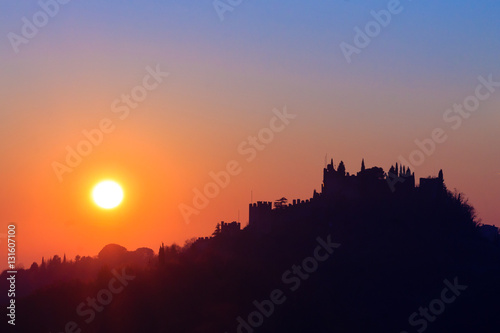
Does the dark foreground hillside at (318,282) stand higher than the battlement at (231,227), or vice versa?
the battlement at (231,227)

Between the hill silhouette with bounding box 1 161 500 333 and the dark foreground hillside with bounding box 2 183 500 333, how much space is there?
0.66 ft

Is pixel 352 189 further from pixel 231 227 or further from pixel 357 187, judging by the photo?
pixel 231 227

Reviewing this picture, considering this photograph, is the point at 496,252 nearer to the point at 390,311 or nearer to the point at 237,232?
the point at 390,311

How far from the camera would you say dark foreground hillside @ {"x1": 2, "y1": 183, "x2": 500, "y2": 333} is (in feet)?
451

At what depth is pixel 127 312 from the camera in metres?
137

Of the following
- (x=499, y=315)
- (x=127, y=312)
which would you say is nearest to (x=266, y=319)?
(x=127, y=312)

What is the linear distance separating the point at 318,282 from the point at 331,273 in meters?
5.45

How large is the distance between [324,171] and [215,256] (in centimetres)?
2259

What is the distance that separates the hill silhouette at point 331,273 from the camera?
140 meters

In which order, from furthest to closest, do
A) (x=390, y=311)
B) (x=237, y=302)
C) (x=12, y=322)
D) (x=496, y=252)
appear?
(x=496, y=252), (x=390, y=311), (x=237, y=302), (x=12, y=322)

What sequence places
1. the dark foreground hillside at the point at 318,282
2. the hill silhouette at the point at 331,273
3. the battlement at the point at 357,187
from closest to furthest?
the dark foreground hillside at the point at 318,282
the hill silhouette at the point at 331,273
the battlement at the point at 357,187

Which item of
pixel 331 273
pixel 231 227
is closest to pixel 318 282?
pixel 331 273

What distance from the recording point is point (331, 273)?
161500 mm

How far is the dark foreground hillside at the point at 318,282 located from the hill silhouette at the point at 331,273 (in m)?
0.20
